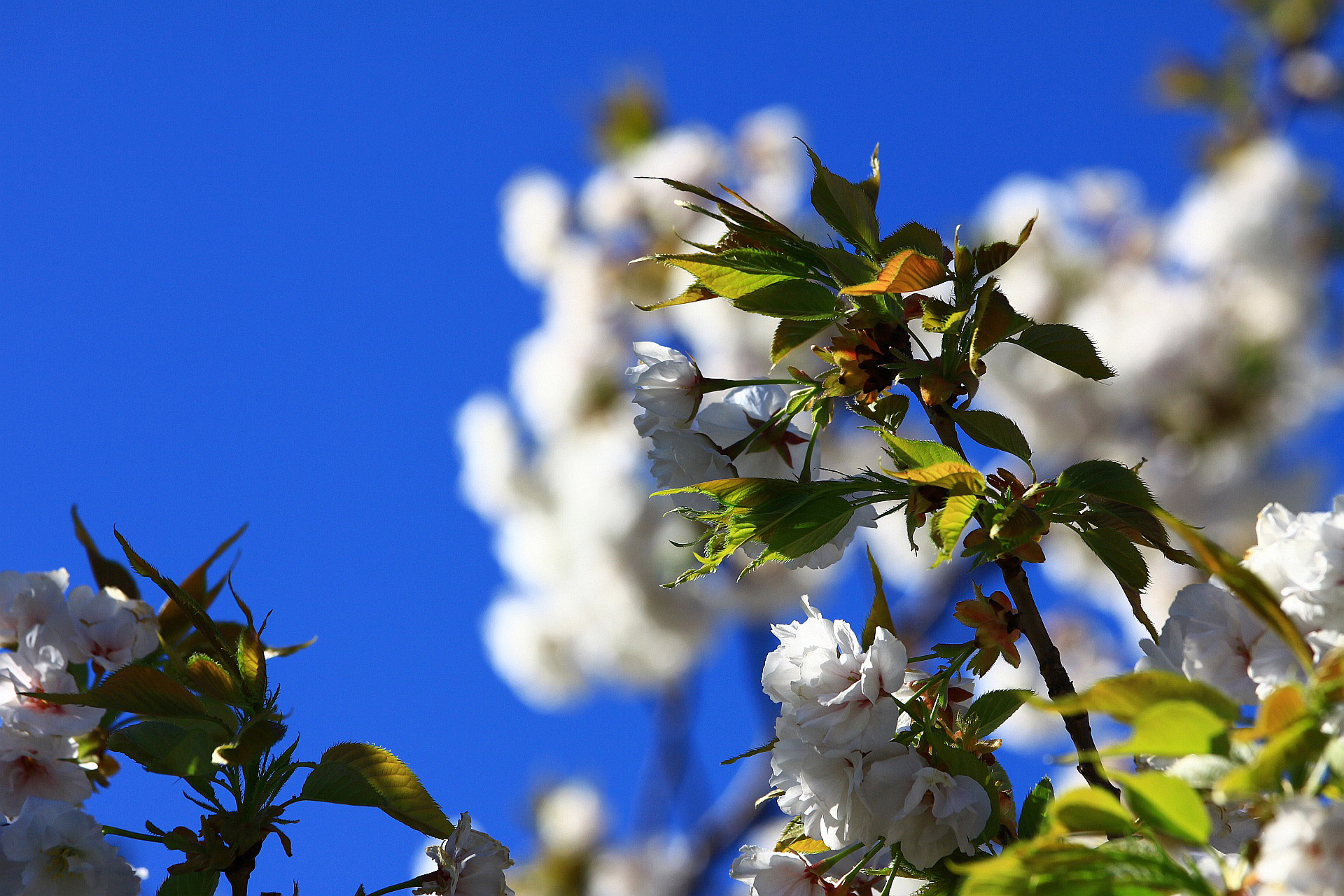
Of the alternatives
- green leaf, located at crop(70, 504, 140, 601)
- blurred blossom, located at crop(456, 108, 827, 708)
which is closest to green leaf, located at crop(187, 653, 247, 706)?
green leaf, located at crop(70, 504, 140, 601)

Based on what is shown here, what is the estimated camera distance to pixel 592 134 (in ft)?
17.8

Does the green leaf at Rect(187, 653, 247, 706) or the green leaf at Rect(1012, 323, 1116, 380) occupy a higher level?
the green leaf at Rect(1012, 323, 1116, 380)

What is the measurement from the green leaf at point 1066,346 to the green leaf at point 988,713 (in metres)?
0.19

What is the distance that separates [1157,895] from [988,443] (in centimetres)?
25

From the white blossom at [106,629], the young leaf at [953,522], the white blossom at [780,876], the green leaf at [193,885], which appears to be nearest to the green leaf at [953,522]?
the young leaf at [953,522]

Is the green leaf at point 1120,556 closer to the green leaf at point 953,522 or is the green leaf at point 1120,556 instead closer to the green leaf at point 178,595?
the green leaf at point 953,522

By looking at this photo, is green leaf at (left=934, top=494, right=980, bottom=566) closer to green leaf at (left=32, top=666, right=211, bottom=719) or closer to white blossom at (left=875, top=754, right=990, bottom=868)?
white blossom at (left=875, top=754, right=990, bottom=868)

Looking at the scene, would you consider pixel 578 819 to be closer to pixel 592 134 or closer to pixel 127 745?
pixel 592 134

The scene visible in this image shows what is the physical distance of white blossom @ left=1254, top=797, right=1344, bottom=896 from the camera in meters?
0.34

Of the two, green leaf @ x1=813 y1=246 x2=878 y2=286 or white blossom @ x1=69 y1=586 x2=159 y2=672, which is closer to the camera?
green leaf @ x1=813 y1=246 x2=878 y2=286

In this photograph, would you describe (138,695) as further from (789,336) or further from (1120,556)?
(1120,556)

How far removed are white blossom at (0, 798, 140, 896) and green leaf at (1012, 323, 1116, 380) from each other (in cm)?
61

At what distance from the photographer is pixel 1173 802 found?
37 centimetres

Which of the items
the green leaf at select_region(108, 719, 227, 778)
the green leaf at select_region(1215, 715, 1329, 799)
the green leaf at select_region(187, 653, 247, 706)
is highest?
the green leaf at select_region(187, 653, 247, 706)
